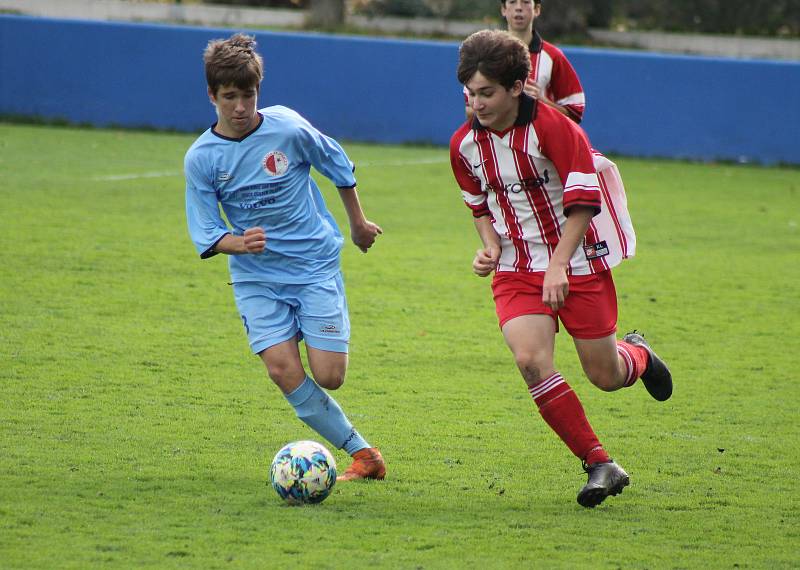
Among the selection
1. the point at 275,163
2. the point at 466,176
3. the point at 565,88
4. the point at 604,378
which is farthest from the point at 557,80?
the point at 275,163

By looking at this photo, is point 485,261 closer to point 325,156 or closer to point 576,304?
point 576,304

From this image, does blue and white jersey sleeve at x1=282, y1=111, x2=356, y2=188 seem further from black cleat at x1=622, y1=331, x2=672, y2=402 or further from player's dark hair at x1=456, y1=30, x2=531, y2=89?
black cleat at x1=622, y1=331, x2=672, y2=402

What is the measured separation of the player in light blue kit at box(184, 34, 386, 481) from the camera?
15.7 feet

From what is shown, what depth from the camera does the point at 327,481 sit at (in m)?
4.56

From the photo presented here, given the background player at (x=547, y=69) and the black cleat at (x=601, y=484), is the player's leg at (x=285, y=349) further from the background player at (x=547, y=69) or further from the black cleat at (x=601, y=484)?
the background player at (x=547, y=69)

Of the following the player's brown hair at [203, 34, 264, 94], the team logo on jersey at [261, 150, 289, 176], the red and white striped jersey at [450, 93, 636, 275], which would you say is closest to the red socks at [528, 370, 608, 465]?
the red and white striped jersey at [450, 93, 636, 275]

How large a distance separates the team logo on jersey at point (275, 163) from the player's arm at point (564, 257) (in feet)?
3.67

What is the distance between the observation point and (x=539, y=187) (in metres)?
4.73

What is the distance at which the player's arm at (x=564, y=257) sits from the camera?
14.7 ft

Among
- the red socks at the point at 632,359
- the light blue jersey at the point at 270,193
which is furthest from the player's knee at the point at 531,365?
the light blue jersey at the point at 270,193

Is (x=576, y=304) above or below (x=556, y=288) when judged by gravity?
below

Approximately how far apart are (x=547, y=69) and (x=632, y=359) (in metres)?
3.18

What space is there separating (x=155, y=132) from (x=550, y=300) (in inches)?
561

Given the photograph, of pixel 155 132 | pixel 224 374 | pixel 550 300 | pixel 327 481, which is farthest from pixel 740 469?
pixel 155 132
